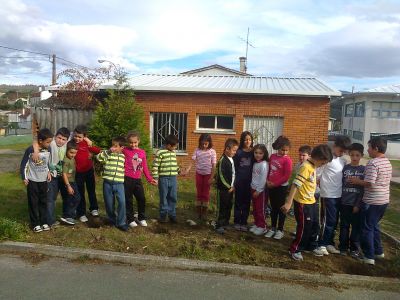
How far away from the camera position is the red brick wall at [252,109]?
11766 millimetres

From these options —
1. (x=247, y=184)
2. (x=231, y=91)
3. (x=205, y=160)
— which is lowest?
(x=247, y=184)

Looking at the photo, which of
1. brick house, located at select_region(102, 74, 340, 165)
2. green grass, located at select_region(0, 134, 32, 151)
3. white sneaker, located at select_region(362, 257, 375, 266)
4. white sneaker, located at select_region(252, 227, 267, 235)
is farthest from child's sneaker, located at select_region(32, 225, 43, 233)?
green grass, located at select_region(0, 134, 32, 151)

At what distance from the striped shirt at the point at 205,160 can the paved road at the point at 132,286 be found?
2164 mm

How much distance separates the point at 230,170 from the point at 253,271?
5.68 ft

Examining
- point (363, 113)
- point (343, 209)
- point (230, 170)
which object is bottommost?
point (343, 209)

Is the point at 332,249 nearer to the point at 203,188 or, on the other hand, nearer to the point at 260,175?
the point at 260,175

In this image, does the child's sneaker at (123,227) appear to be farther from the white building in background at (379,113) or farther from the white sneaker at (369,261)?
the white building in background at (379,113)

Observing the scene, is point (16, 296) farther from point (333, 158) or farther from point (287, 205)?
point (333, 158)

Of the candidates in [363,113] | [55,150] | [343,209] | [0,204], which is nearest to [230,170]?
[343,209]

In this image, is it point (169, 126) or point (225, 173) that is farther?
point (169, 126)

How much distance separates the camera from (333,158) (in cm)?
522

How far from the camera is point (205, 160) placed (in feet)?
20.7

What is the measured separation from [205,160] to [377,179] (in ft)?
8.53

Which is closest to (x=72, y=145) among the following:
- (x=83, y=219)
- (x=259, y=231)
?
(x=83, y=219)
